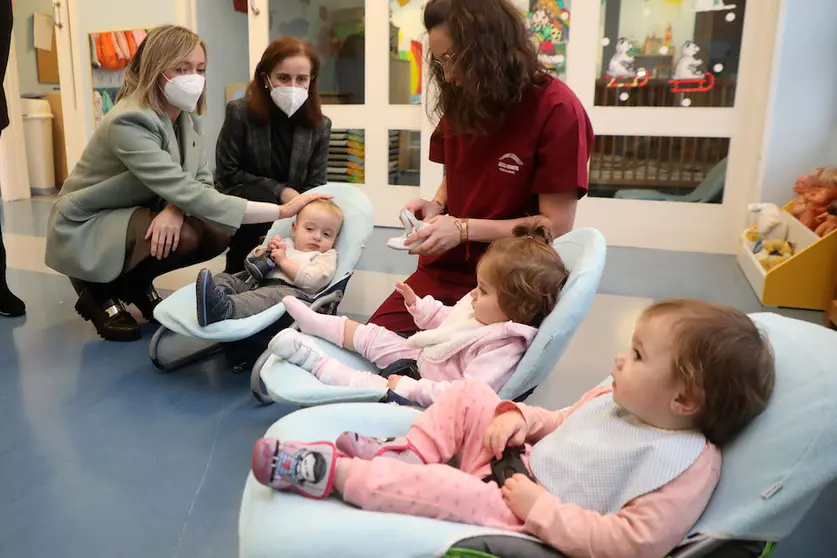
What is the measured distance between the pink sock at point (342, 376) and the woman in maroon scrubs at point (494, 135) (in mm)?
253

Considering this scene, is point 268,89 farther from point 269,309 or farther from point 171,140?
point 269,309

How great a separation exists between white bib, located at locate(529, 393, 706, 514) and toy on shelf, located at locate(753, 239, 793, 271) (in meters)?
2.35

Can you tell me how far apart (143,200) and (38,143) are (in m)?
4.09

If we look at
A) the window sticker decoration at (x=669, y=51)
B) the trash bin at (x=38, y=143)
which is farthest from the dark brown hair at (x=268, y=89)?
the trash bin at (x=38, y=143)

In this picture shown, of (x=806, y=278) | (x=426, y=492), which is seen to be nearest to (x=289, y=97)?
(x=426, y=492)

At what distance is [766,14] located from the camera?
3.57 m

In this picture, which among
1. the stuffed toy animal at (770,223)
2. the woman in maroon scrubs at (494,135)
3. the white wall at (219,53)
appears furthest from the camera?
the white wall at (219,53)

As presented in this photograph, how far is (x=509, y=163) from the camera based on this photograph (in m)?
1.69

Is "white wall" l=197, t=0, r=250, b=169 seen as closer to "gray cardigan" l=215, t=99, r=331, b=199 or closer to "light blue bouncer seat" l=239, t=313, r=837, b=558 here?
"gray cardigan" l=215, t=99, r=331, b=199

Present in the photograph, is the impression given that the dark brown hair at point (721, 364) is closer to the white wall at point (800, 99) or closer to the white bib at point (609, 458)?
the white bib at point (609, 458)

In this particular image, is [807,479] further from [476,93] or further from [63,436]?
[63,436]

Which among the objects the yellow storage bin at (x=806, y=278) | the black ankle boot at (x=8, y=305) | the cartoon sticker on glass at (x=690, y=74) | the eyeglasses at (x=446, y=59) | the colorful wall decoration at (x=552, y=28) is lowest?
the black ankle boot at (x=8, y=305)

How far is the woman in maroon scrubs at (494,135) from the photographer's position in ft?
5.10

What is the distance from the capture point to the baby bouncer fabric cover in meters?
1.95
